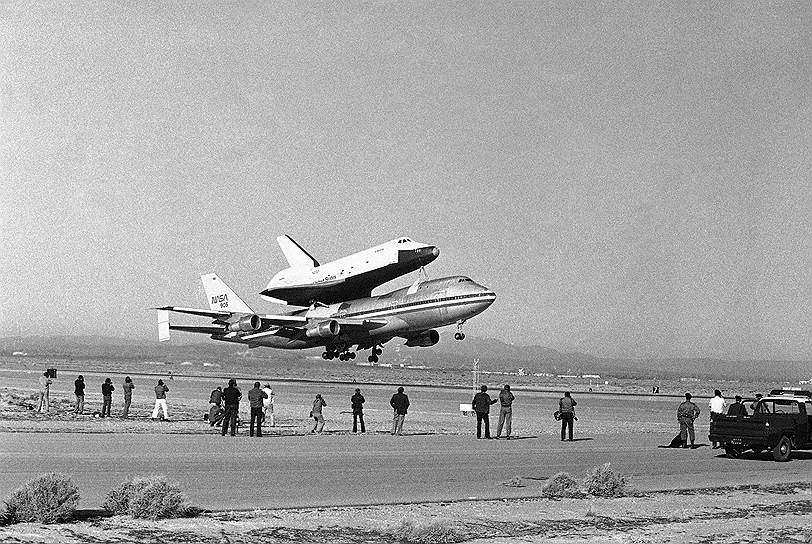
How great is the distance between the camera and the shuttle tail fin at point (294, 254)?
231 ft

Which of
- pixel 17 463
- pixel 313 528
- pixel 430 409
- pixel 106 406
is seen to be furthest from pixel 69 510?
pixel 430 409

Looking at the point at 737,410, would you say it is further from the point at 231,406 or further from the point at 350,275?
the point at 350,275

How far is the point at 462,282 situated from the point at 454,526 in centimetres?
3627

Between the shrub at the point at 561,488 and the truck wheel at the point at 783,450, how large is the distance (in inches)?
360

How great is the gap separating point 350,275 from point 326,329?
469 cm

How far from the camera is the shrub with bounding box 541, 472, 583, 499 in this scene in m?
17.0

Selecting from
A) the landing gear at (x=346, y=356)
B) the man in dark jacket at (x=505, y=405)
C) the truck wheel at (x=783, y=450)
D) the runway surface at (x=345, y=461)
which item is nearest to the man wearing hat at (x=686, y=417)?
the runway surface at (x=345, y=461)

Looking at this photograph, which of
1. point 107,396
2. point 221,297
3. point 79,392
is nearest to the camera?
point 107,396

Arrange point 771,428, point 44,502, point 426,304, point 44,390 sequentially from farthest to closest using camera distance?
point 426,304 → point 44,390 → point 771,428 → point 44,502

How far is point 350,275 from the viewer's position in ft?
189

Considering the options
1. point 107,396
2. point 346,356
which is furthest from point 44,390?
point 346,356

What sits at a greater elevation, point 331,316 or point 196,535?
point 331,316

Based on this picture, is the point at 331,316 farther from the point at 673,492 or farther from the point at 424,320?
the point at 673,492

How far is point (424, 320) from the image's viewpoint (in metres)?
51.6
